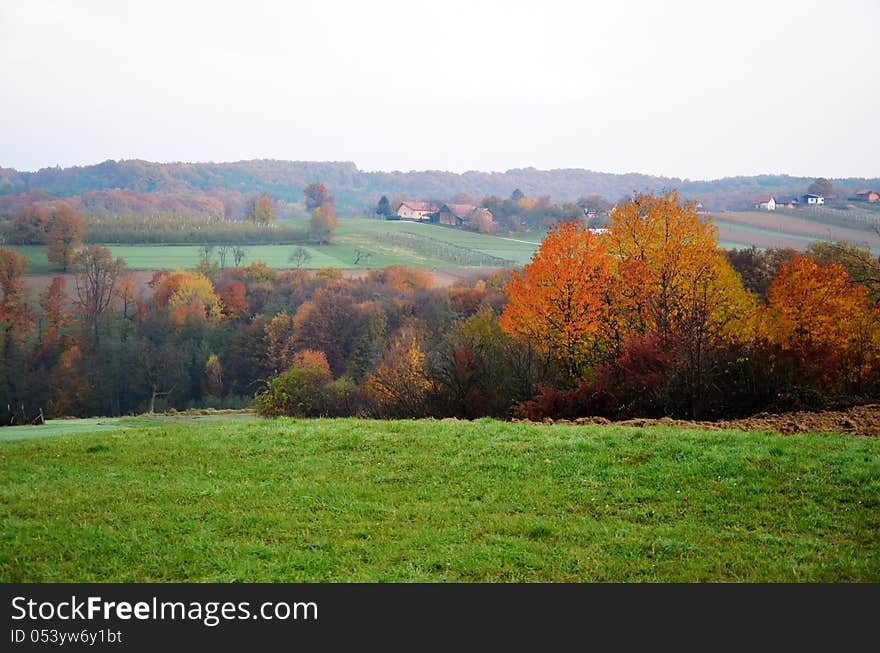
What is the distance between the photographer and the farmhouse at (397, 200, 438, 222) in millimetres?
115688

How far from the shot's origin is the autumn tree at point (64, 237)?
259 feet

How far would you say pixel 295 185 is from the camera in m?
124

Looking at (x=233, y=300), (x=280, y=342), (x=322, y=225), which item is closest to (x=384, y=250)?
(x=322, y=225)

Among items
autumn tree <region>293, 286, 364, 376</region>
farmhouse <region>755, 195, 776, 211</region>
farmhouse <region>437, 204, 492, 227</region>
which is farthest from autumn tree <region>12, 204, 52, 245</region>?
farmhouse <region>755, 195, 776, 211</region>

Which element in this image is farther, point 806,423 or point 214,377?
point 214,377

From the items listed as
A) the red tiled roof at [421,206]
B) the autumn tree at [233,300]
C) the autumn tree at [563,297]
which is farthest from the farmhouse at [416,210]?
the autumn tree at [563,297]

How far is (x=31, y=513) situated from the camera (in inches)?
349

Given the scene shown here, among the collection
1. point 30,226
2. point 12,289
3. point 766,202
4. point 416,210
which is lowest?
point 12,289

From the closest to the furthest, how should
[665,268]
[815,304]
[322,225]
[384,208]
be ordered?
[665,268], [815,304], [322,225], [384,208]

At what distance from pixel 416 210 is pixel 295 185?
69.0 feet

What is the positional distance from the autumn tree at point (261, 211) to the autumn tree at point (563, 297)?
79.5 m

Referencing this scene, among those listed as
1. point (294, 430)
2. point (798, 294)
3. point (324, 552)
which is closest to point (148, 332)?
point (798, 294)

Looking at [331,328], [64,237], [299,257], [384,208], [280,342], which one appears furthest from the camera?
[384,208]
